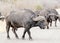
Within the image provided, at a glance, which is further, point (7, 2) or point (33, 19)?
point (7, 2)

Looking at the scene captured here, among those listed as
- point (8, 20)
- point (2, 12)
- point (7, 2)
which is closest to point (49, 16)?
point (8, 20)

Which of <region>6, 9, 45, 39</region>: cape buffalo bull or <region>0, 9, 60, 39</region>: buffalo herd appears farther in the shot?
<region>6, 9, 45, 39</region>: cape buffalo bull

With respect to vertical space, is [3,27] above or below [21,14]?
below

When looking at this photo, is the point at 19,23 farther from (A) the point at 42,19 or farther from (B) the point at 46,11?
(B) the point at 46,11

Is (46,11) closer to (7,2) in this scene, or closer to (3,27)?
(3,27)

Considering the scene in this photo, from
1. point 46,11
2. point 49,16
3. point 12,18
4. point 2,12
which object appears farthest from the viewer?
point 2,12

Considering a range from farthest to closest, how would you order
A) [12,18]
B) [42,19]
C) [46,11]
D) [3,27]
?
1. [46,11]
2. [3,27]
3. [12,18]
4. [42,19]

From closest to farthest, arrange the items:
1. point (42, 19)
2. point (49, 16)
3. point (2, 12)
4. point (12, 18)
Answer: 1. point (42, 19)
2. point (12, 18)
3. point (49, 16)
4. point (2, 12)

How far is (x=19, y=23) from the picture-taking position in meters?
20.3

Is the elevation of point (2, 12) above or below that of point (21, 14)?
below

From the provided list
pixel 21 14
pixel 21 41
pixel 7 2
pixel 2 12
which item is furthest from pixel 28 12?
pixel 7 2

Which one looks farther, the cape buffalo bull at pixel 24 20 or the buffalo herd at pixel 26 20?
the cape buffalo bull at pixel 24 20

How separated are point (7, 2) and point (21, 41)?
103 feet

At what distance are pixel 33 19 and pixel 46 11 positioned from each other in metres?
12.5
